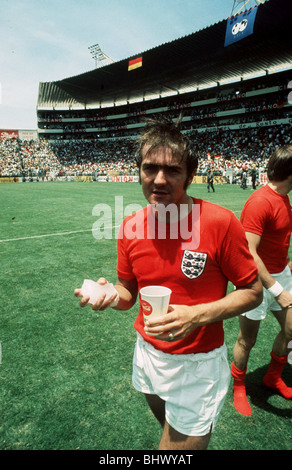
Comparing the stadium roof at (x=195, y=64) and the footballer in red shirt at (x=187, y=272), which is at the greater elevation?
the stadium roof at (x=195, y=64)

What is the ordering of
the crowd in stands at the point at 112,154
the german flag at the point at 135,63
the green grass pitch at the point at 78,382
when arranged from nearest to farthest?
the green grass pitch at the point at 78,382 → the crowd in stands at the point at 112,154 → the german flag at the point at 135,63

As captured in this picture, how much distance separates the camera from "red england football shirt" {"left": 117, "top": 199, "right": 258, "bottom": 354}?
1.46 meters

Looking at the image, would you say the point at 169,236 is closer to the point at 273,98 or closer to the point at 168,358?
the point at 168,358

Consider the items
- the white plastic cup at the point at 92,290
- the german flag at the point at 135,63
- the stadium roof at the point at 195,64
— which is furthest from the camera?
the german flag at the point at 135,63

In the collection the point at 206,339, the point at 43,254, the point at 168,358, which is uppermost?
the point at 206,339

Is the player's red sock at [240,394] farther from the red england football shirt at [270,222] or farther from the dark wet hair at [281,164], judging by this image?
the dark wet hair at [281,164]

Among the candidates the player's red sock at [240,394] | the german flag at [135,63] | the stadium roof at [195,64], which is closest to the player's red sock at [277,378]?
the player's red sock at [240,394]

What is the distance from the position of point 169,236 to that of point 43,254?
5.67 m

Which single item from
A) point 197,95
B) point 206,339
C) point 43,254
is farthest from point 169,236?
point 197,95

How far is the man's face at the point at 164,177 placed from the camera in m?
1.47

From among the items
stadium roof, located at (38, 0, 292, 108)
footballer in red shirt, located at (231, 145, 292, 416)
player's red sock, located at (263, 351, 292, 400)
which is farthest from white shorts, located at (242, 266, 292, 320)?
stadium roof, located at (38, 0, 292, 108)

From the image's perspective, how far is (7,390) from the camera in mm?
2631

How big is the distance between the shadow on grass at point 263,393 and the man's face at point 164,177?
2.26m

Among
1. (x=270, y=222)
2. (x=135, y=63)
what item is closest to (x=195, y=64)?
(x=135, y=63)
